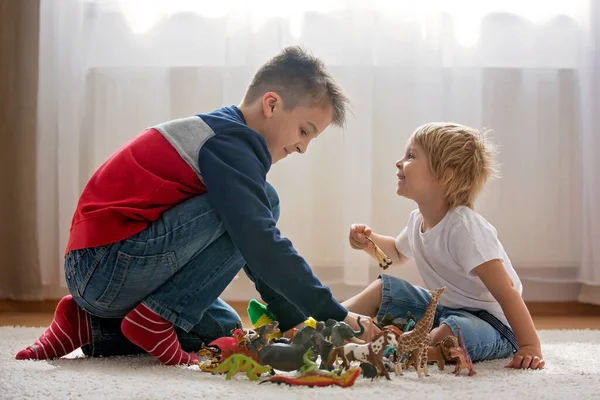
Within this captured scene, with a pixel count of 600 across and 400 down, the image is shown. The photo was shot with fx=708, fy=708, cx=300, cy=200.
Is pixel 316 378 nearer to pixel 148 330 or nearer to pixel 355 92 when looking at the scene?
pixel 148 330

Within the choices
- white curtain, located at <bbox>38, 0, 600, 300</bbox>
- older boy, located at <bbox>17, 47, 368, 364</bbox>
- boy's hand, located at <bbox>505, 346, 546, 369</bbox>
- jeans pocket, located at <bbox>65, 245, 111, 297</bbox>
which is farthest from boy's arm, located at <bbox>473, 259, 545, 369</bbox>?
white curtain, located at <bbox>38, 0, 600, 300</bbox>

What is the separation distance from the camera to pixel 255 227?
1038mm

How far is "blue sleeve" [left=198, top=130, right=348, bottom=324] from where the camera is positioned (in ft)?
3.37

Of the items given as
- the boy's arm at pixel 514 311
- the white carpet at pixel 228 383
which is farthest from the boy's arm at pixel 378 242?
the white carpet at pixel 228 383

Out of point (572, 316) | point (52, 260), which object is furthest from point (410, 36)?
point (52, 260)

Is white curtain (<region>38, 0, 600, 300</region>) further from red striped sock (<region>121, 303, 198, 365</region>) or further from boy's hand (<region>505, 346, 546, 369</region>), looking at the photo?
red striped sock (<region>121, 303, 198, 365</region>)

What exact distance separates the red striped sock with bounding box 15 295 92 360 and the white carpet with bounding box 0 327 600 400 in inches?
1.1

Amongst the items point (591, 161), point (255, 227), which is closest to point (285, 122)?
point (255, 227)

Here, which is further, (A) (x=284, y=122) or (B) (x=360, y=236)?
(B) (x=360, y=236)

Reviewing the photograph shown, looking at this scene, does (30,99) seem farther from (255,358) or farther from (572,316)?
(572,316)

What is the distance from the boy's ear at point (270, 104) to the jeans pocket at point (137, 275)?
314 millimetres

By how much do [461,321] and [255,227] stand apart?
1.38 feet

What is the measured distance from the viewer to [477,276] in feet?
4.20

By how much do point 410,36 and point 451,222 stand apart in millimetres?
847
